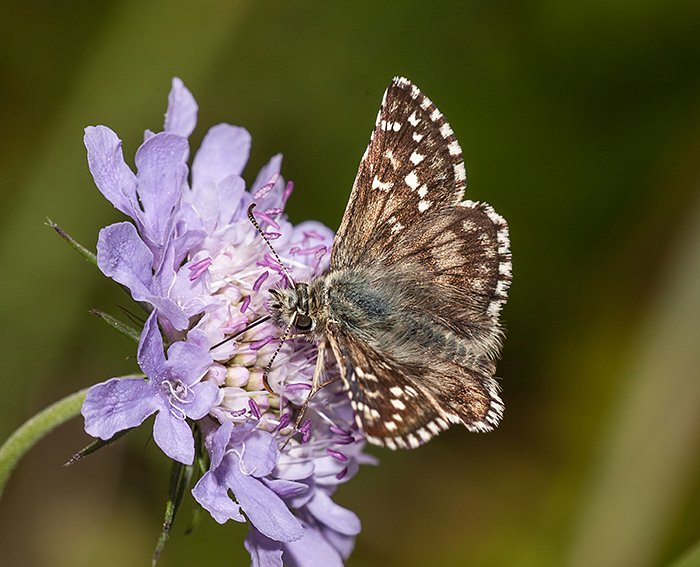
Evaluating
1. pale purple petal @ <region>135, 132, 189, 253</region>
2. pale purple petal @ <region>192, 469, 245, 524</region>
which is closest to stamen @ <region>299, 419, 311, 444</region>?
pale purple petal @ <region>192, 469, 245, 524</region>

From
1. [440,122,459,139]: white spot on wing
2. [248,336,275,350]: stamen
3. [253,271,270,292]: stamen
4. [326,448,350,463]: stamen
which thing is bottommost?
[326,448,350,463]: stamen

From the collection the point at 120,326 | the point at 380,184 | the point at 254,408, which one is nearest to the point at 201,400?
the point at 254,408

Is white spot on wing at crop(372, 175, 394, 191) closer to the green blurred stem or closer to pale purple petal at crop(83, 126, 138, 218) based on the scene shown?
pale purple petal at crop(83, 126, 138, 218)

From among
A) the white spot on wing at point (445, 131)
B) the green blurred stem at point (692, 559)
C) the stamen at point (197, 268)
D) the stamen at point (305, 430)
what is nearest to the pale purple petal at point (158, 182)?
the stamen at point (197, 268)

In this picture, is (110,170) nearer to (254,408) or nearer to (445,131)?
(254,408)

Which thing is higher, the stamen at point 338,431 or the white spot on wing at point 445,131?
the white spot on wing at point 445,131

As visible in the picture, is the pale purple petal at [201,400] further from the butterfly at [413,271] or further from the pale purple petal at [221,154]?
the pale purple petal at [221,154]
